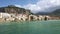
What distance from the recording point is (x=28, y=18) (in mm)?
108375

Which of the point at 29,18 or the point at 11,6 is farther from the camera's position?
the point at 11,6

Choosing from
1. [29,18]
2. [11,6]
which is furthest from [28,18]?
[11,6]

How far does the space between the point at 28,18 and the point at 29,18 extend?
692 millimetres

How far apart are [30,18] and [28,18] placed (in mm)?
1343

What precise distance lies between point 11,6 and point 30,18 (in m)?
48.1

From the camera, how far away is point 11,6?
500 ft

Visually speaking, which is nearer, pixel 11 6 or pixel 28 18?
pixel 28 18

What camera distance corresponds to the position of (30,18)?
109m

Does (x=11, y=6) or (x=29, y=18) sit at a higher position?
(x=11, y=6)

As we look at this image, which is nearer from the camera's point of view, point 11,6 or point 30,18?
point 30,18

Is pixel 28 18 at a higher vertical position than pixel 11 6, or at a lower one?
lower

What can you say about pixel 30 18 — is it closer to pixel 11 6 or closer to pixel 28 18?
pixel 28 18

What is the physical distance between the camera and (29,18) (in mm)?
108125
